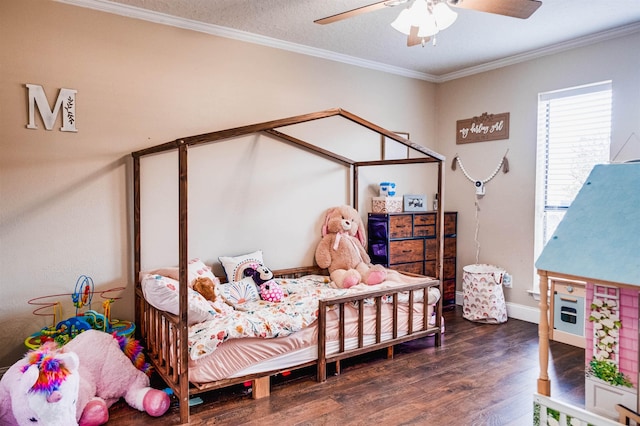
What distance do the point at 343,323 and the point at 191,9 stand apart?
240 cm

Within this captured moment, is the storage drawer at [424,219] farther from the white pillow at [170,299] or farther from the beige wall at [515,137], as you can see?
the white pillow at [170,299]

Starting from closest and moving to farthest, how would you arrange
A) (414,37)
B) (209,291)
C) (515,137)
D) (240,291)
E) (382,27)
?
(414,37)
(209,291)
(240,291)
(382,27)
(515,137)

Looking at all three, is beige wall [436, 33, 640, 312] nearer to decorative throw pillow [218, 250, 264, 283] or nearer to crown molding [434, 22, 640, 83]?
crown molding [434, 22, 640, 83]

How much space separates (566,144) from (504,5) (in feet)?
7.04

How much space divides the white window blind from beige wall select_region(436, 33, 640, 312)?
7cm

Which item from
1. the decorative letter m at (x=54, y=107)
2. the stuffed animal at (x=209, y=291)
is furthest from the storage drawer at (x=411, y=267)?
the decorative letter m at (x=54, y=107)

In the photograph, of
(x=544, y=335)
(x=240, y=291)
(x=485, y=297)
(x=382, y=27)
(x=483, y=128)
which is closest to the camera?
(x=544, y=335)

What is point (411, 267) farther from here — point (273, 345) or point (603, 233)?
point (603, 233)

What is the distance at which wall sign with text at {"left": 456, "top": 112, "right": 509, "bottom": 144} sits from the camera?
422 cm

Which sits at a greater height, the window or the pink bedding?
the window

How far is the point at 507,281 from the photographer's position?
4.20 meters

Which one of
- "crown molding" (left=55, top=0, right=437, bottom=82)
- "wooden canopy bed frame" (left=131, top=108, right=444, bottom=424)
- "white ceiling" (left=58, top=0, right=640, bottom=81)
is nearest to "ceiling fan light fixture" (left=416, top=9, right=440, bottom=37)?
"wooden canopy bed frame" (left=131, top=108, right=444, bottom=424)

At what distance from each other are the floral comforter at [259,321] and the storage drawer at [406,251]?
2.74 ft

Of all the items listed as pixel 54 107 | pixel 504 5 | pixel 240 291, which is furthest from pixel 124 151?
pixel 504 5
